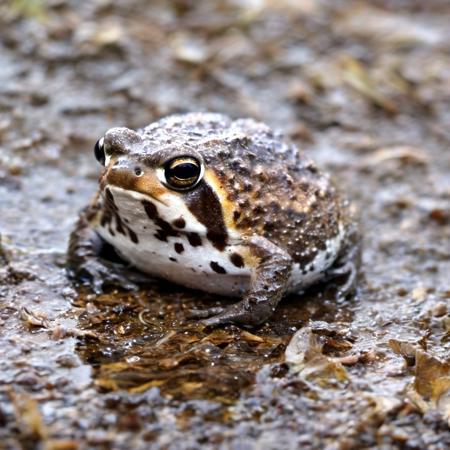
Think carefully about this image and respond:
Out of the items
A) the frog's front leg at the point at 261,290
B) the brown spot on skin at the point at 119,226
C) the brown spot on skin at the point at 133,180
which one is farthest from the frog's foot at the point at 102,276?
the brown spot on skin at the point at 133,180

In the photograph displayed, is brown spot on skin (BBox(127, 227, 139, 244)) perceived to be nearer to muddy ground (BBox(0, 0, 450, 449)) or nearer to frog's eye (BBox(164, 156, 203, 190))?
muddy ground (BBox(0, 0, 450, 449))

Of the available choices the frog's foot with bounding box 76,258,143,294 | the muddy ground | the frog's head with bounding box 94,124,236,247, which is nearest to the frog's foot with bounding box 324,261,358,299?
the muddy ground

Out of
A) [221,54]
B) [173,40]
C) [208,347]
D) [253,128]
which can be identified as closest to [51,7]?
[173,40]

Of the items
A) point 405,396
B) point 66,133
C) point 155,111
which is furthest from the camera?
point 155,111

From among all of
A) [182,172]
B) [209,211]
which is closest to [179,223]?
[209,211]

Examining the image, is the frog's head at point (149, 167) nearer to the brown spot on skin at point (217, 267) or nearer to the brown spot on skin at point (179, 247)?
the brown spot on skin at point (179, 247)

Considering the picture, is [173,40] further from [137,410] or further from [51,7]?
[137,410]
